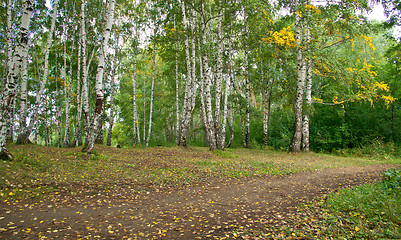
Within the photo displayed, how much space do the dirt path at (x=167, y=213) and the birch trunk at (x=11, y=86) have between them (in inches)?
120

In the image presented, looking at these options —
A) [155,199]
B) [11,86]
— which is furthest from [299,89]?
[11,86]

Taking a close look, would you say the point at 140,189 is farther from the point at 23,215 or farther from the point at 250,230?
the point at 250,230

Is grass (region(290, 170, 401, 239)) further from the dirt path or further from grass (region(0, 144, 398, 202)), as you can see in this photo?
grass (region(0, 144, 398, 202))

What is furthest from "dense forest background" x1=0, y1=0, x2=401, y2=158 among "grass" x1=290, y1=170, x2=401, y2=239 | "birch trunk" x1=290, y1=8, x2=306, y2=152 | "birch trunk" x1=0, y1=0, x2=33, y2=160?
"grass" x1=290, y1=170, x2=401, y2=239

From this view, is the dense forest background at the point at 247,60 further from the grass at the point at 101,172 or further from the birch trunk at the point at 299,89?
the grass at the point at 101,172

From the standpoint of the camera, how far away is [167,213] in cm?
495

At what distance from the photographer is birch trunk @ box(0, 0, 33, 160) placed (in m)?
6.71

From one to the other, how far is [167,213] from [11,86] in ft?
22.7

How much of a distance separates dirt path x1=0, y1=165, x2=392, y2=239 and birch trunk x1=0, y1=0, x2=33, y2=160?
304 cm

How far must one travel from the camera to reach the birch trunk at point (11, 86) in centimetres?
671

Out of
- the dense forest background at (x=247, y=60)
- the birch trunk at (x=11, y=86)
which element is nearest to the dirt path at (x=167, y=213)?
the birch trunk at (x=11, y=86)

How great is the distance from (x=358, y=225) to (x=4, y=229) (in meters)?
6.31

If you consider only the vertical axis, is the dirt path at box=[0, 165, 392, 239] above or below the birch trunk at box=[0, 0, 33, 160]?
below

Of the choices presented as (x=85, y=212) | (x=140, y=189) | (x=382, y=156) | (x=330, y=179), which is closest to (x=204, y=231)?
(x=85, y=212)
